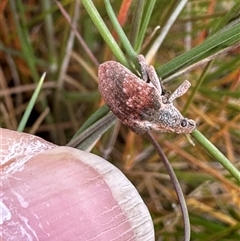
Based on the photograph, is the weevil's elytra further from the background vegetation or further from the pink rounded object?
the background vegetation

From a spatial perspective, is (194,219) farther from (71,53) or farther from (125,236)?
(71,53)

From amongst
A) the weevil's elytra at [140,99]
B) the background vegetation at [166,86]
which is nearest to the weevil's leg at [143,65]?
the weevil's elytra at [140,99]

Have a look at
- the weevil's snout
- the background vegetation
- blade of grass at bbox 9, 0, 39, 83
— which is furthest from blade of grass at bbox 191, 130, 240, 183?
blade of grass at bbox 9, 0, 39, 83

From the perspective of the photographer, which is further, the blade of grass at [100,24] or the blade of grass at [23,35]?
the blade of grass at [23,35]

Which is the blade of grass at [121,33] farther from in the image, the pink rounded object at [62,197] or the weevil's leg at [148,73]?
the pink rounded object at [62,197]

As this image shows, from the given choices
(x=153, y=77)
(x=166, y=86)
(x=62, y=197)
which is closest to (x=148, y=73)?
(x=153, y=77)

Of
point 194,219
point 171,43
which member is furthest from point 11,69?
point 194,219

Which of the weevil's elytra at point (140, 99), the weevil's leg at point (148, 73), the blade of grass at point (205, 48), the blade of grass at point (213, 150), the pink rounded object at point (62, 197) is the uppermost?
the blade of grass at point (205, 48)
